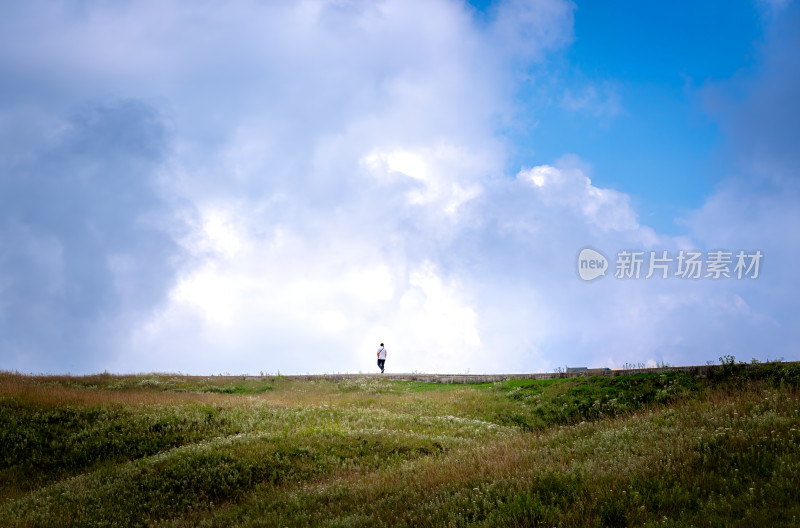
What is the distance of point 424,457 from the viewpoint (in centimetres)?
1286

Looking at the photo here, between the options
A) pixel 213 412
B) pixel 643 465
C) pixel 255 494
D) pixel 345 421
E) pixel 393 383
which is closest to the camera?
pixel 643 465

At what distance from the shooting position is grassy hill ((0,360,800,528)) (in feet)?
25.3

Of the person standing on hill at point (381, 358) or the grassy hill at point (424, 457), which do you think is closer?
the grassy hill at point (424, 457)

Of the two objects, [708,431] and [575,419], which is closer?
[708,431]

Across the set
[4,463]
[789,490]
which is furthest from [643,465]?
[4,463]

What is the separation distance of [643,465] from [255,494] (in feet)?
26.9

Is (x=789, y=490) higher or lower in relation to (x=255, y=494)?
higher

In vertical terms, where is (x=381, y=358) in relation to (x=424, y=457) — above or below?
above

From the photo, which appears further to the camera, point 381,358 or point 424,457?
point 381,358

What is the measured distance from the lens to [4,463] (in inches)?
639

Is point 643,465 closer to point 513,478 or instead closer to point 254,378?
point 513,478

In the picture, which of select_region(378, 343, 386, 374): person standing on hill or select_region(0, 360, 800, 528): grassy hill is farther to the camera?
select_region(378, 343, 386, 374): person standing on hill

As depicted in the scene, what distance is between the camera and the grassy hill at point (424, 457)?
25.3 feet

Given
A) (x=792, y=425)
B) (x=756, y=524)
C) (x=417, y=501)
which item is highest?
(x=792, y=425)
